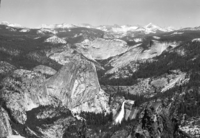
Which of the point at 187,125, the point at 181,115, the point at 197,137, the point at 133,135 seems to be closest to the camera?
the point at 197,137

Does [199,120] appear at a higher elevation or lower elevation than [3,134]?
higher

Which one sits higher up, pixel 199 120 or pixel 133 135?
pixel 199 120

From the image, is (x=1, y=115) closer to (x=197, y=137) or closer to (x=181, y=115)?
(x=181, y=115)

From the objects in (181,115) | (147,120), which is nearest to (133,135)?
(147,120)

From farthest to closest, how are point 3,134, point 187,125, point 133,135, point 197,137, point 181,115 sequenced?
point 3,134 → point 133,135 → point 181,115 → point 187,125 → point 197,137

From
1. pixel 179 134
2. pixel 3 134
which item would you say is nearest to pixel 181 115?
pixel 179 134

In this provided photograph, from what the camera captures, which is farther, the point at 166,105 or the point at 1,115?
the point at 1,115

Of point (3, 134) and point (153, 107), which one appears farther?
point (3, 134)

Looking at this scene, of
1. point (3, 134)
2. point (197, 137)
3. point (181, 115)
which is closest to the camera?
point (197, 137)

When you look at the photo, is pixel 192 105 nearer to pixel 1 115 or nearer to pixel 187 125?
pixel 187 125
